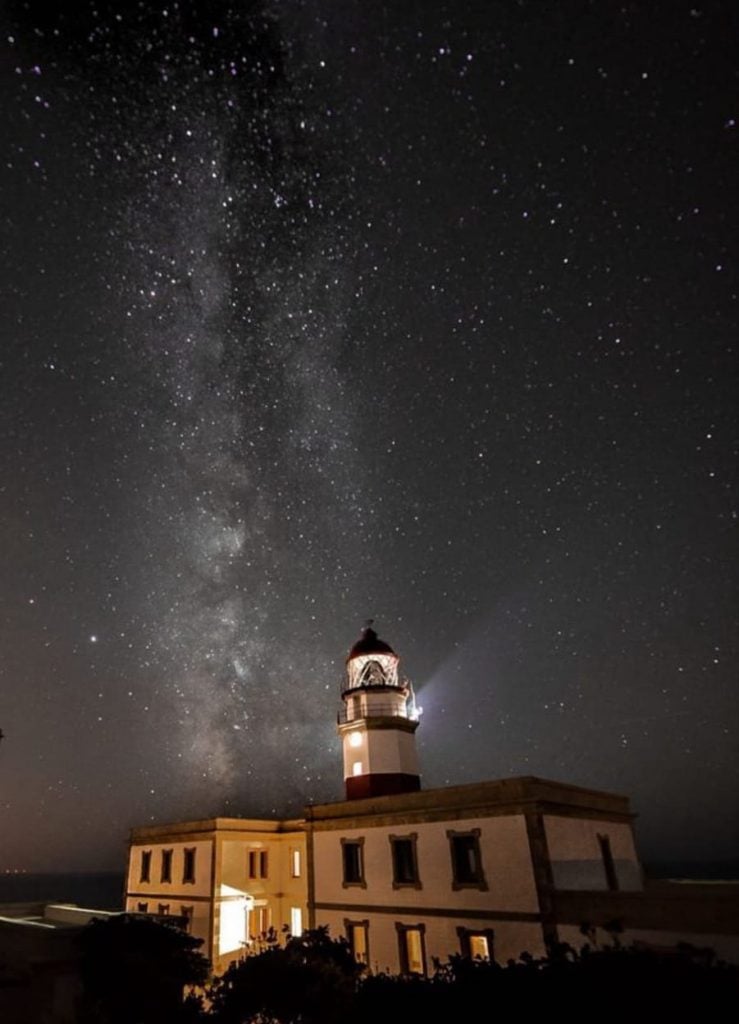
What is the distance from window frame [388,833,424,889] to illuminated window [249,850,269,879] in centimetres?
909

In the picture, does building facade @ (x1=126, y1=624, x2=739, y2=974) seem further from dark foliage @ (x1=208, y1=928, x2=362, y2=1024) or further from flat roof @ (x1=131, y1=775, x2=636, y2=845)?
dark foliage @ (x1=208, y1=928, x2=362, y2=1024)

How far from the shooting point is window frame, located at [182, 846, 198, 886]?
26688mm

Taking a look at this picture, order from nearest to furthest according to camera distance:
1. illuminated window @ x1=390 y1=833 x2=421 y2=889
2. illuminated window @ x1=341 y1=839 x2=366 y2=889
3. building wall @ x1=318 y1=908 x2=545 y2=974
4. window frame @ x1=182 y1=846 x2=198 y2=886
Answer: building wall @ x1=318 y1=908 x2=545 y2=974 < illuminated window @ x1=390 y1=833 x2=421 y2=889 < illuminated window @ x1=341 y1=839 x2=366 y2=889 < window frame @ x1=182 y1=846 x2=198 y2=886

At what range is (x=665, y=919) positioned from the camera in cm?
1499

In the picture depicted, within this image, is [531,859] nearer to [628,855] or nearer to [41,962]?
[628,855]

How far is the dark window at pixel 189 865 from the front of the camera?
2680 centimetres

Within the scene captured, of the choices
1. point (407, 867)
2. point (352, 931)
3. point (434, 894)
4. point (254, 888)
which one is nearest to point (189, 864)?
point (254, 888)

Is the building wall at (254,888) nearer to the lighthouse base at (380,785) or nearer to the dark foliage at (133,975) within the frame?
the lighthouse base at (380,785)

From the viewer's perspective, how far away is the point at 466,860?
741 inches

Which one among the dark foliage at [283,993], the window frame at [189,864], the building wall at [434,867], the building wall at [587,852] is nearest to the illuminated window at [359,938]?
the building wall at [434,867]

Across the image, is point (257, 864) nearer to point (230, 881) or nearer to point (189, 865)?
point (230, 881)

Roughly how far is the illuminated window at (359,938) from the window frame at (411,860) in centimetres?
200

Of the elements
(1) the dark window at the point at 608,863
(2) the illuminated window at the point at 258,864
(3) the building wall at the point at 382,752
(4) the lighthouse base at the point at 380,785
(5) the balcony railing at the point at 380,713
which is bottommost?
(1) the dark window at the point at 608,863

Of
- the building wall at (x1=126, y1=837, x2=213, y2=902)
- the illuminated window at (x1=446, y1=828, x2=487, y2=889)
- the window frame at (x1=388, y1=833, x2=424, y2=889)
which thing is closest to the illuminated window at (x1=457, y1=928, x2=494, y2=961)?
the illuminated window at (x1=446, y1=828, x2=487, y2=889)
